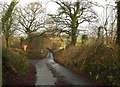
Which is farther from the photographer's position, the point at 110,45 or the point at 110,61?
the point at 110,45

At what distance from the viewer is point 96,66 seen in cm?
1697

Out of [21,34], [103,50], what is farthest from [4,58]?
[21,34]

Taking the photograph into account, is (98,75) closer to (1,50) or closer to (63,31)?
(1,50)

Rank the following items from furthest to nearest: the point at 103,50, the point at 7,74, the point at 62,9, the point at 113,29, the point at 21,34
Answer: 1. the point at 21,34
2. the point at 62,9
3. the point at 113,29
4. the point at 103,50
5. the point at 7,74

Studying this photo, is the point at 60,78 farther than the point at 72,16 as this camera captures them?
No

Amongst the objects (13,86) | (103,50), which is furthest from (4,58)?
(103,50)

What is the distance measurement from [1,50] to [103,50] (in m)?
8.10

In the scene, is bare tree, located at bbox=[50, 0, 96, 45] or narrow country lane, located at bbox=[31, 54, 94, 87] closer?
narrow country lane, located at bbox=[31, 54, 94, 87]

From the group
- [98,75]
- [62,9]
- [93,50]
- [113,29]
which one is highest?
[62,9]

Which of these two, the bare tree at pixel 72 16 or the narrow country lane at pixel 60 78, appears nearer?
the narrow country lane at pixel 60 78

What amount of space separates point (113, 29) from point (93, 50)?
247 cm

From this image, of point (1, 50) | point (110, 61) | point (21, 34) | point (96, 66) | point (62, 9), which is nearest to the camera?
point (1, 50)

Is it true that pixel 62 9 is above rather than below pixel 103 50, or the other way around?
above

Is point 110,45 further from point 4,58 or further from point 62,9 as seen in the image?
point 62,9
